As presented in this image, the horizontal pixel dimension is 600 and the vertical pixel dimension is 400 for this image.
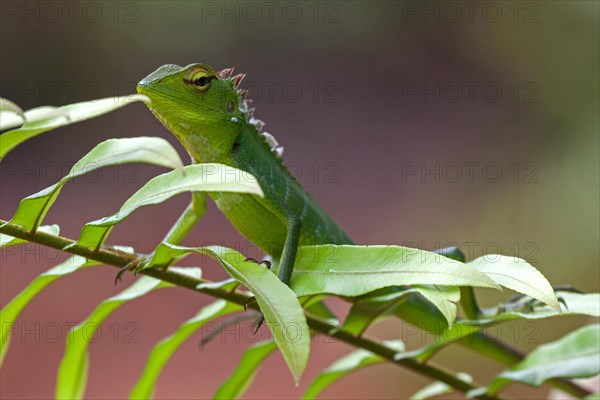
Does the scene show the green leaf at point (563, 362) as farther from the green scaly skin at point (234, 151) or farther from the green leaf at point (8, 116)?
the green leaf at point (8, 116)

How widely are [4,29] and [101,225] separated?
6.20 meters

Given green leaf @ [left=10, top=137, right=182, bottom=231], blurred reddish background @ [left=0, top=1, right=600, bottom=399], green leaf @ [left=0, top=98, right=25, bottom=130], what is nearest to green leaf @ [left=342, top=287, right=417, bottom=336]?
green leaf @ [left=10, top=137, right=182, bottom=231]

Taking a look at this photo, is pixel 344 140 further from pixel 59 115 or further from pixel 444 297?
pixel 59 115

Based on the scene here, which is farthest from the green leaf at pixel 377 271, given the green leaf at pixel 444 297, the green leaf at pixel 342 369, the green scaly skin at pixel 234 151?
the green leaf at pixel 342 369

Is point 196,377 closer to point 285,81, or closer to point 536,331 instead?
point 536,331

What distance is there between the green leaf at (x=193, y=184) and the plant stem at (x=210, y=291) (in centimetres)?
13

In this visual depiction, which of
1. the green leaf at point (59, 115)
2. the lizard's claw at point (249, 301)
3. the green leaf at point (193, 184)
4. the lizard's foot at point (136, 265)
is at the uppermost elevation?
the green leaf at point (59, 115)

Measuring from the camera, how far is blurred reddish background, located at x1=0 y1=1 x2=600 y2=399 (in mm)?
4523

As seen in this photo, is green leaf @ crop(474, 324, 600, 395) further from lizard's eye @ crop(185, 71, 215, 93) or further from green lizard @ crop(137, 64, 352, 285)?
lizard's eye @ crop(185, 71, 215, 93)

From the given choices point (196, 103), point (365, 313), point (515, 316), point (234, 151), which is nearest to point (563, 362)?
point (515, 316)

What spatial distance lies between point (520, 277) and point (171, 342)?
0.83 m

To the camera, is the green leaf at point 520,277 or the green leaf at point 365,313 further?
the green leaf at point 365,313

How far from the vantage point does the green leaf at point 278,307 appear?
31.7 inches

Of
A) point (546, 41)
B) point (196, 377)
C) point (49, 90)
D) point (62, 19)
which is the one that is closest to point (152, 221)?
point (196, 377)
